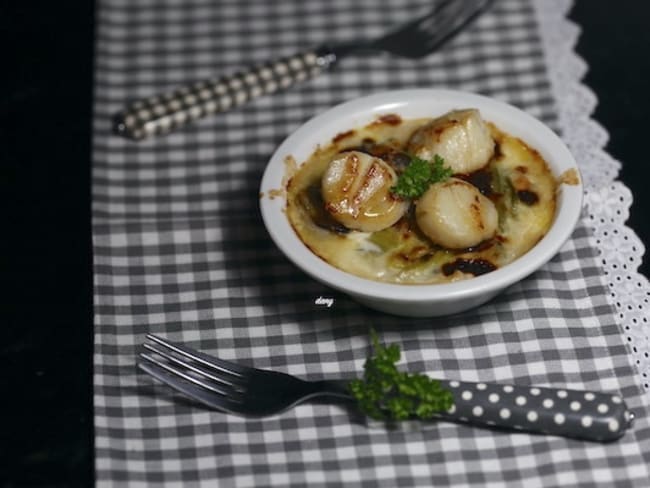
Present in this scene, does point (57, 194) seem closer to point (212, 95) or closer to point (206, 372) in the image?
point (212, 95)

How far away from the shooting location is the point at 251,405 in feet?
5.82

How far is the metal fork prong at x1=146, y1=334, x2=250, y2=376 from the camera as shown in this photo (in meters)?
1.80

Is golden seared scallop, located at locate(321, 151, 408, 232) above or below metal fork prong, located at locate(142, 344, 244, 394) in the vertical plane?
above

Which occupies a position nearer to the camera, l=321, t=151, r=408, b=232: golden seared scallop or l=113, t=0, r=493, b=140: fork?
l=321, t=151, r=408, b=232: golden seared scallop

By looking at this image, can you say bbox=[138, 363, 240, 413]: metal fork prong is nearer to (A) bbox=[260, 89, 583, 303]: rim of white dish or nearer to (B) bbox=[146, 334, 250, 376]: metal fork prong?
(B) bbox=[146, 334, 250, 376]: metal fork prong

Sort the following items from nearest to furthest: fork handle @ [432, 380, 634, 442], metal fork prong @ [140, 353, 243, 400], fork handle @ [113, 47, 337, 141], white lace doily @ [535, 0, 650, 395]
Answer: fork handle @ [432, 380, 634, 442], metal fork prong @ [140, 353, 243, 400], white lace doily @ [535, 0, 650, 395], fork handle @ [113, 47, 337, 141]

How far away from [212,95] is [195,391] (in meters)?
0.86

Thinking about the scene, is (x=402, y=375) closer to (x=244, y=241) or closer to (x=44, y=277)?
(x=244, y=241)

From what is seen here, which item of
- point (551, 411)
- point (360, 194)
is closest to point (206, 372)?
point (360, 194)

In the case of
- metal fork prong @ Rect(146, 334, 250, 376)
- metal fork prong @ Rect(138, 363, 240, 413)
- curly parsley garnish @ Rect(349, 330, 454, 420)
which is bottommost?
curly parsley garnish @ Rect(349, 330, 454, 420)

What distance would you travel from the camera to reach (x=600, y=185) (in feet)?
7.01

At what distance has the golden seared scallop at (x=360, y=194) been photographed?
185cm

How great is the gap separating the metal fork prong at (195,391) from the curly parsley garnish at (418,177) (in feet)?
1.45

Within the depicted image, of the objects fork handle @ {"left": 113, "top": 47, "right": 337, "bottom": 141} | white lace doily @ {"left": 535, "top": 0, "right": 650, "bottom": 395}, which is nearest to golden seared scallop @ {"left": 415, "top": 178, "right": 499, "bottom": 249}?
white lace doily @ {"left": 535, "top": 0, "right": 650, "bottom": 395}
